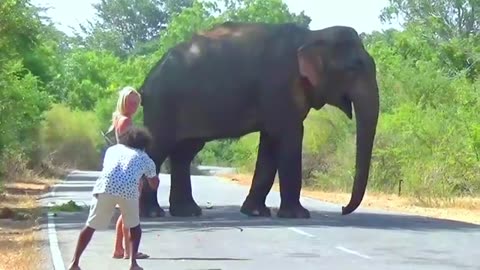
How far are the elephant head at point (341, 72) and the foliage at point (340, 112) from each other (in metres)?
5.46

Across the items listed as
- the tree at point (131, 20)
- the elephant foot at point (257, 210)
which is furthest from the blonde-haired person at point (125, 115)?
the tree at point (131, 20)

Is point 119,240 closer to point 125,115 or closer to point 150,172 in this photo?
point 125,115

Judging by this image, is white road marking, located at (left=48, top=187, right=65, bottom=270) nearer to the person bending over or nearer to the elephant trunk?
the person bending over

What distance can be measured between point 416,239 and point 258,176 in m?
6.31

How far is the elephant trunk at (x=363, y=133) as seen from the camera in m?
22.1

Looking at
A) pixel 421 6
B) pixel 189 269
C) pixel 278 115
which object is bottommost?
pixel 189 269

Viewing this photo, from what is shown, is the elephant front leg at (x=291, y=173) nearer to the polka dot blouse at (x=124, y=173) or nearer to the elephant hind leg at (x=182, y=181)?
the elephant hind leg at (x=182, y=181)

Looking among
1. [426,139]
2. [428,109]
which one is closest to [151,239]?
[426,139]

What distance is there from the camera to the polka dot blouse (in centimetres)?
1383

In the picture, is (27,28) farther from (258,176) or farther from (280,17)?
(280,17)

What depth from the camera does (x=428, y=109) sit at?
43.1 meters

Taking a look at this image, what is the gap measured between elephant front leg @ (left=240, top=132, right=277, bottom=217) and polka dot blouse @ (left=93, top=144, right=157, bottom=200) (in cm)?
1043

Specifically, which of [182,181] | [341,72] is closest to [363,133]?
[341,72]

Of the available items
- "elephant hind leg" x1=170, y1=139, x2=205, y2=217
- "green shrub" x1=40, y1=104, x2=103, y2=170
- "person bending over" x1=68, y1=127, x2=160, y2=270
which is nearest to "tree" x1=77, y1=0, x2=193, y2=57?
"green shrub" x1=40, y1=104, x2=103, y2=170
